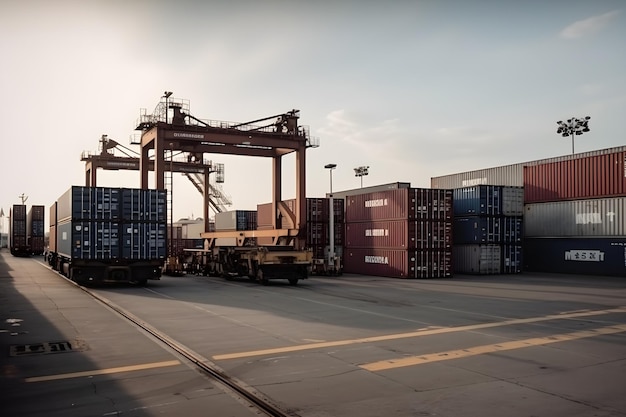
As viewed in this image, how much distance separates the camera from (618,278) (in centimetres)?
3130

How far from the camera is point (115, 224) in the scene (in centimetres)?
2603

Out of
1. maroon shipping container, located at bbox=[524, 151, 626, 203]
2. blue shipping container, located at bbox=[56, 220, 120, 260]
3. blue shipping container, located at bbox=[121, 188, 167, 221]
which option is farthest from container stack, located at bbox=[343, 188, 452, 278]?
blue shipping container, located at bbox=[56, 220, 120, 260]

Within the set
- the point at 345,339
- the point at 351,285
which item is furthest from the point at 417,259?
the point at 345,339

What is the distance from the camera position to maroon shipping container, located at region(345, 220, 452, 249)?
3231 centimetres

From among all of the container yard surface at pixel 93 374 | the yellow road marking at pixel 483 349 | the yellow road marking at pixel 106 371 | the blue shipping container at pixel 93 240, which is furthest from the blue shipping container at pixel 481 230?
the yellow road marking at pixel 106 371

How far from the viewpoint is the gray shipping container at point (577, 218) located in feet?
106

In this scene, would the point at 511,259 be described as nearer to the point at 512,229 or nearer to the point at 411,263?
the point at 512,229

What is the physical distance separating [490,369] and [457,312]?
7582mm

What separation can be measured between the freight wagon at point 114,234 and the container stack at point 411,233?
1434 cm

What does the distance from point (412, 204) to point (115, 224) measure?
1721 centimetres

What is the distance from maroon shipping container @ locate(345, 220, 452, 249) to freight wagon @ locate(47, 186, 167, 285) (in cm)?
1432

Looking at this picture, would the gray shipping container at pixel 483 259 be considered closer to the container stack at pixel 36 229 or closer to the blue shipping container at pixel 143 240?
the blue shipping container at pixel 143 240

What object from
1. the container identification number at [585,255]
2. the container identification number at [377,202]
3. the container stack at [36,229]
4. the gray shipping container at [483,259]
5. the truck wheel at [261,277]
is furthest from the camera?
the container stack at [36,229]

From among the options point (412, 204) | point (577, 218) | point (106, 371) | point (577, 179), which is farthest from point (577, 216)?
point (106, 371)
